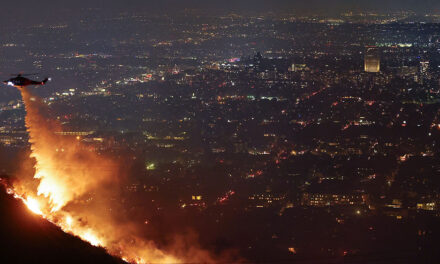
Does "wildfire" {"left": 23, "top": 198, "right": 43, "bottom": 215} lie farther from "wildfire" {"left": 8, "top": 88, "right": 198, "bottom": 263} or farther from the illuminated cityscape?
the illuminated cityscape

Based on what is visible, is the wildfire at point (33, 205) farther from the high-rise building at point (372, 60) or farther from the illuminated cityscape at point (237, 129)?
the high-rise building at point (372, 60)

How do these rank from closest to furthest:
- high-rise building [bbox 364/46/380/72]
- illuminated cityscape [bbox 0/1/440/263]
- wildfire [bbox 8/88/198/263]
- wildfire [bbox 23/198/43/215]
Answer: wildfire [bbox 23/198/43/215], wildfire [bbox 8/88/198/263], illuminated cityscape [bbox 0/1/440/263], high-rise building [bbox 364/46/380/72]

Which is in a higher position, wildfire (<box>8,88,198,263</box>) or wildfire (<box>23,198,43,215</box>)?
wildfire (<box>23,198,43,215</box>)

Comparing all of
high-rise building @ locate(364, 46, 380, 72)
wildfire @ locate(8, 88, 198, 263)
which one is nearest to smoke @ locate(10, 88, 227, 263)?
wildfire @ locate(8, 88, 198, 263)

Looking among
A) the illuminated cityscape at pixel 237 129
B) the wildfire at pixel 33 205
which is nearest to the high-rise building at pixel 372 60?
the illuminated cityscape at pixel 237 129

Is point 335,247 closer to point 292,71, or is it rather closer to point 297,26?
point 292,71

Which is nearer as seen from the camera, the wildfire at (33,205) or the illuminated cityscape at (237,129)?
the wildfire at (33,205)

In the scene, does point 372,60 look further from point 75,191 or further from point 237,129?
point 75,191
